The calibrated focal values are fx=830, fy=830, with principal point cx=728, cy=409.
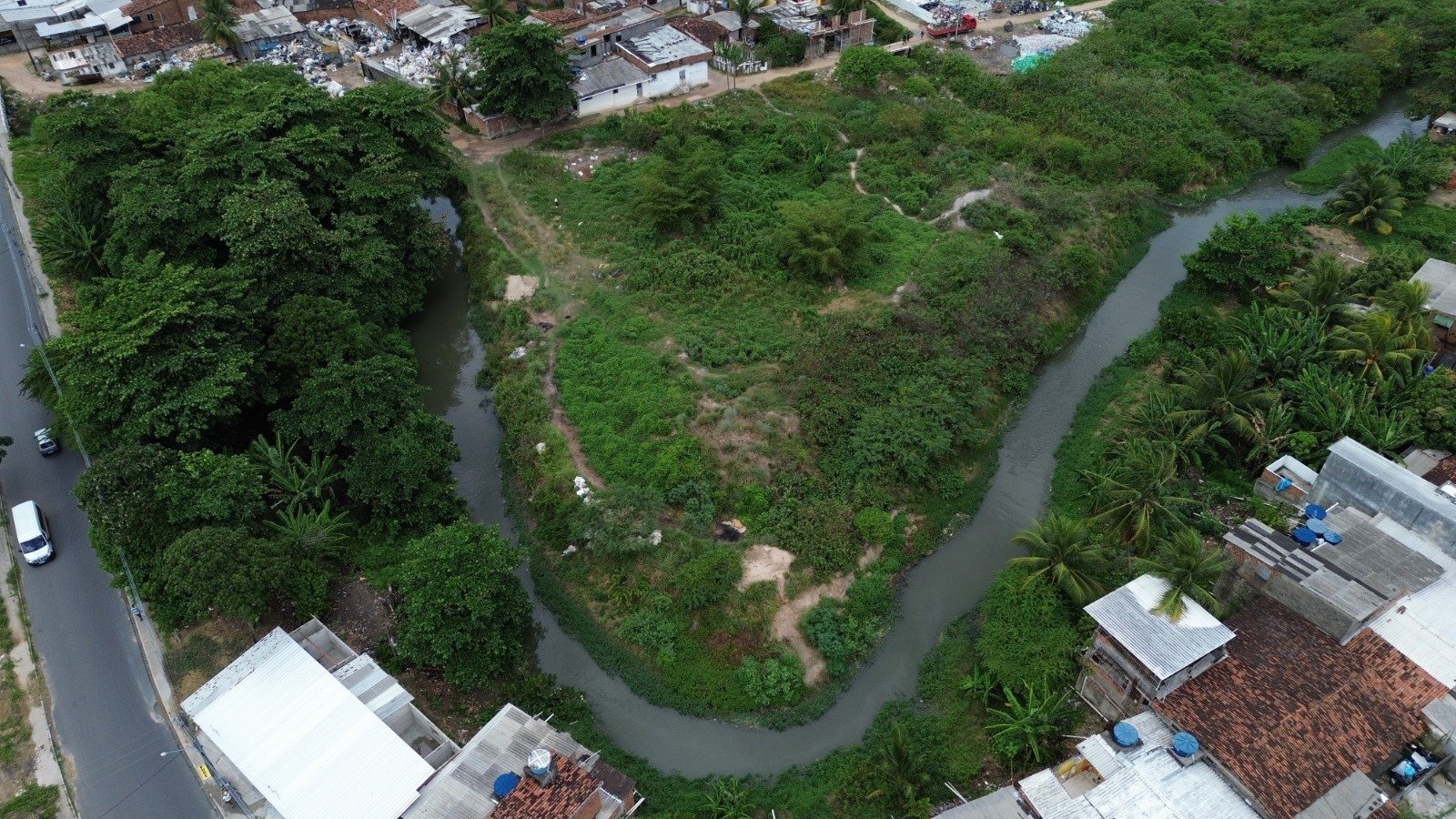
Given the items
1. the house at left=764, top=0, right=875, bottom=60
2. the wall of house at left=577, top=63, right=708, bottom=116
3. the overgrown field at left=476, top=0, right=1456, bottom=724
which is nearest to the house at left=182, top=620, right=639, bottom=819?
the overgrown field at left=476, top=0, right=1456, bottom=724

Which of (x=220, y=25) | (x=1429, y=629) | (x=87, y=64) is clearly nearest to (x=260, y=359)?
(x=1429, y=629)

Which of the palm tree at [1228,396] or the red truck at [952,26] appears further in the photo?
the red truck at [952,26]

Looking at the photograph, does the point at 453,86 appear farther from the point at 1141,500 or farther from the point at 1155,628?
the point at 1155,628

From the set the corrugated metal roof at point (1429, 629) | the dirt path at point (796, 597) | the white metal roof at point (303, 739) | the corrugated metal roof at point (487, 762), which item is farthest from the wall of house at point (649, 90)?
the corrugated metal roof at point (1429, 629)

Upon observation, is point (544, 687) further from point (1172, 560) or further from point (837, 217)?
point (837, 217)

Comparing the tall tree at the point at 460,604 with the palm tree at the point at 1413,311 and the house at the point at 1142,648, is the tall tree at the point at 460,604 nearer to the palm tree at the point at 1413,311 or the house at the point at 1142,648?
the house at the point at 1142,648

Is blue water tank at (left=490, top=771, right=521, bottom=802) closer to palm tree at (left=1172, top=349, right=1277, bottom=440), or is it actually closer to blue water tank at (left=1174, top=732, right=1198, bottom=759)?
blue water tank at (left=1174, top=732, right=1198, bottom=759)
